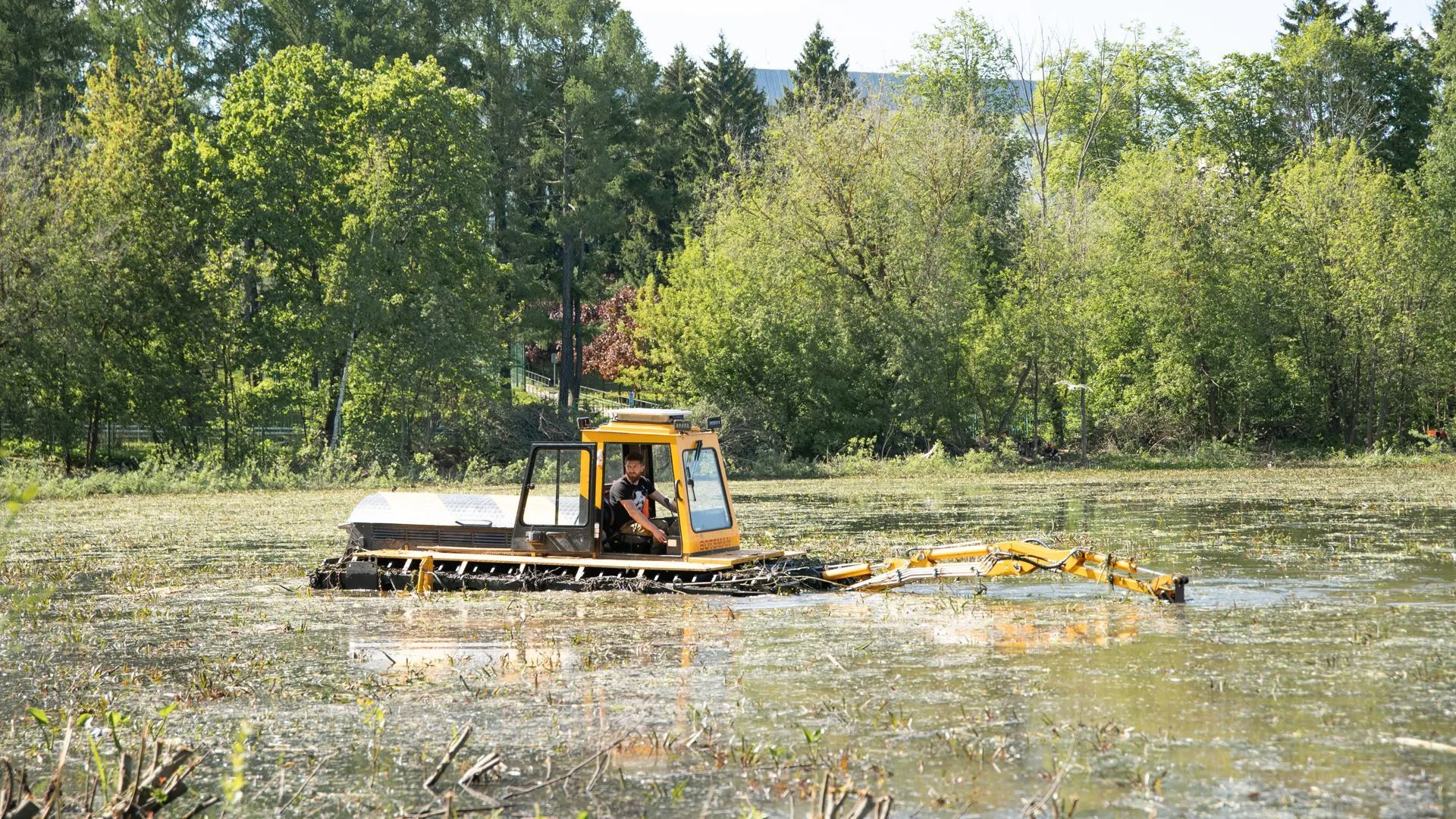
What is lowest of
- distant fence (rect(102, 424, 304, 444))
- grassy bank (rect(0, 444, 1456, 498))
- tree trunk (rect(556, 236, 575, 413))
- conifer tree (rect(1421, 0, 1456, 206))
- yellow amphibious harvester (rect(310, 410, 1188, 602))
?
grassy bank (rect(0, 444, 1456, 498))

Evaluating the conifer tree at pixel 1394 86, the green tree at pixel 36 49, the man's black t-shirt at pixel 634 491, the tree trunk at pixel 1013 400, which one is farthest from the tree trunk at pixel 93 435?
the conifer tree at pixel 1394 86

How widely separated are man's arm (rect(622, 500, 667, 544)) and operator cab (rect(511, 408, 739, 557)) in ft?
0.35

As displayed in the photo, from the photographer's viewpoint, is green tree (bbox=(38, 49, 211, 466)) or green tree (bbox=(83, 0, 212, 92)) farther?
green tree (bbox=(83, 0, 212, 92))

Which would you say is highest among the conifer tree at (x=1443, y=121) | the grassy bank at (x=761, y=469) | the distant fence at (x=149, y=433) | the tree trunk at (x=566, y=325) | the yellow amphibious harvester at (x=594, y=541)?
the conifer tree at (x=1443, y=121)

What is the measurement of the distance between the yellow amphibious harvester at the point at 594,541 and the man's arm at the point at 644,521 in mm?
118

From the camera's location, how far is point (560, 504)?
1473 cm

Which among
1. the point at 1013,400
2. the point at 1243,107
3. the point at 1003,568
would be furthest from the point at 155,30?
the point at 1003,568

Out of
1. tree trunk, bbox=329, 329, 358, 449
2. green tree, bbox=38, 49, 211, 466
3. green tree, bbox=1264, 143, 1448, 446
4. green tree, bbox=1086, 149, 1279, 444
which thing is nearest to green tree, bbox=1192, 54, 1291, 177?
green tree, bbox=1264, 143, 1448, 446

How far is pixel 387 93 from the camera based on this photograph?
37031 millimetres

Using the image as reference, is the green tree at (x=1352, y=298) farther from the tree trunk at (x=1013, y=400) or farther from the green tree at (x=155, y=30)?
the green tree at (x=155, y=30)

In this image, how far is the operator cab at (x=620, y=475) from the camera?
14.1 metres

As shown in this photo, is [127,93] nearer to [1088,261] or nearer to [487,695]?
[1088,261]

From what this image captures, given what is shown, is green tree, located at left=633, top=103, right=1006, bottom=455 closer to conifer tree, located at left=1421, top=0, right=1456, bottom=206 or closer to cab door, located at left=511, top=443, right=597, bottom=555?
conifer tree, located at left=1421, top=0, right=1456, bottom=206

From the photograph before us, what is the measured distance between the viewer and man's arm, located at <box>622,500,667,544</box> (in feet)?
46.3
